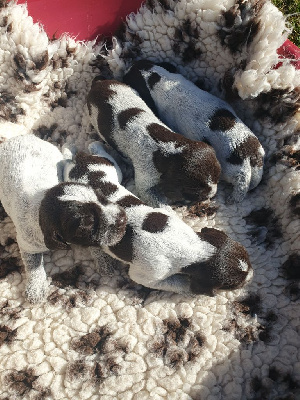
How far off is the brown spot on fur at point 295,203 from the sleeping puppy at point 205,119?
0.64ft

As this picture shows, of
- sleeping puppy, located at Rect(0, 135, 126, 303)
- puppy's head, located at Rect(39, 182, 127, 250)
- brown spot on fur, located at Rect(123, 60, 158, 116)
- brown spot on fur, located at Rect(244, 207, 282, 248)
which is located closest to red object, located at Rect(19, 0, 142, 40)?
brown spot on fur, located at Rect(123, 60, 158, 116)

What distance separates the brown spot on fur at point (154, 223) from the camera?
1873mm

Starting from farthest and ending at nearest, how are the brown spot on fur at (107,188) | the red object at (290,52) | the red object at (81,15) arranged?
the red object at (81,15)
the red object at (290,52)
the brown spot on fur at (107,188)

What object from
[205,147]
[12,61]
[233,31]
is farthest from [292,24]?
[12,61]

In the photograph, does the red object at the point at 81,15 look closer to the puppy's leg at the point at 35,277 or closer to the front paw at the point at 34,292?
the puppy's leg at the point at 35,277

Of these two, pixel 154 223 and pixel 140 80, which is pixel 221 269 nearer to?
pixel 154 223

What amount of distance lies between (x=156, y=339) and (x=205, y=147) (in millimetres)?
863

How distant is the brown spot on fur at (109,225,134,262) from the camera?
1.87 meters

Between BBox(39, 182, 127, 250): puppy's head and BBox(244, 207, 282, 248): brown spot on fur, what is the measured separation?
74 centimetres

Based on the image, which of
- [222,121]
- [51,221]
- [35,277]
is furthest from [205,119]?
[35,277]

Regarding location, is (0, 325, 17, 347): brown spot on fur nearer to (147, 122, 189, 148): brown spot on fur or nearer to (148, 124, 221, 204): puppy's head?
(148, 124, 221, 204): puppy's head

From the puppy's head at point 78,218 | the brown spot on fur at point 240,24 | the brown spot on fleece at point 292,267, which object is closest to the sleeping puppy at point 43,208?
the puppy's head at point 78,218

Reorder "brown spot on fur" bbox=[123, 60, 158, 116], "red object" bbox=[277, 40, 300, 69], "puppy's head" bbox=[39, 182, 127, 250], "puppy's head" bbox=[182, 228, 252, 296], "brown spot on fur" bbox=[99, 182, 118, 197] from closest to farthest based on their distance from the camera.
Answer: "puppy's head" bbox=[39, 182, 127, 250], "puppy's head" bbox=[182, 228, 252, 296], "brown spot on fur" bbox=[99, 182, 118, 197], "red object" bbox=[277, 40, 300, 69], "brown spot on fur" bbox=[123, 60, 158, 116]

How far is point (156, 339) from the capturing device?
1.95 m
